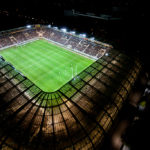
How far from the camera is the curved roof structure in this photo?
29.1 ft

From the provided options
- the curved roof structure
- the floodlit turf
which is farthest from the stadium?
the floodlit turf

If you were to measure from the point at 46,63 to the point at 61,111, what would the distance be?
2262cm

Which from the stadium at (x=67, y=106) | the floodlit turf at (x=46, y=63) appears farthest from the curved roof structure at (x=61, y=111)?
the floodlit turf at (x=46, y=63)

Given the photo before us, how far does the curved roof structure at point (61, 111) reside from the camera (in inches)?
349

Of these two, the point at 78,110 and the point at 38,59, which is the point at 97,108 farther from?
the point at 38,59

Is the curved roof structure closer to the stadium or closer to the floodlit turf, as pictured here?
the stadium

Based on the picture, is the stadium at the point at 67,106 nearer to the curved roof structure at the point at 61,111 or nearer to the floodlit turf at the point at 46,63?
the curved roof structure at the point at 61,111

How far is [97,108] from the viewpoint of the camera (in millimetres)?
11297

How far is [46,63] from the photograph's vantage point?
3119cm

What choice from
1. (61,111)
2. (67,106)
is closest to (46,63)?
(67,106)

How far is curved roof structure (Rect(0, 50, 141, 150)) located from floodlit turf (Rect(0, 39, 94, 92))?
32.1 feet

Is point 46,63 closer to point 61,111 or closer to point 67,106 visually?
point 67,106

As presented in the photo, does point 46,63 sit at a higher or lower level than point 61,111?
lower

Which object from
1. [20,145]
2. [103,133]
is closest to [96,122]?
[103,133]
